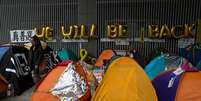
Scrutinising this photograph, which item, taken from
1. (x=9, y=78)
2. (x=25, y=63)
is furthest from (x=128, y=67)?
(x=25, y=63)

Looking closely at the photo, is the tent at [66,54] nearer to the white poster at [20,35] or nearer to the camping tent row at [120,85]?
the white poster at [20,35]

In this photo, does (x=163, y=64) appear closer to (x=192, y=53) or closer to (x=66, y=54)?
(x=192, y=53)

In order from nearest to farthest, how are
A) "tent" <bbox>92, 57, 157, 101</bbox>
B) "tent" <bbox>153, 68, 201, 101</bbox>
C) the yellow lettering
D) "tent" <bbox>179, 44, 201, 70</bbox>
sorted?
1. "tent" <bbox>92, 57, 157, 101</bbox>
2. "tent" <bbox>153, 68, 201, 101</bbox>
3. "tent" <bbox>179, 44, 201, 70</bbox>
4. the yellow lettering

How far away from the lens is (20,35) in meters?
7.74

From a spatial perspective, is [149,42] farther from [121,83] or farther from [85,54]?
[121,83]

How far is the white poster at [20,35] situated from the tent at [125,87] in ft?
17.0

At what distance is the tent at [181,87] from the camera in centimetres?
261

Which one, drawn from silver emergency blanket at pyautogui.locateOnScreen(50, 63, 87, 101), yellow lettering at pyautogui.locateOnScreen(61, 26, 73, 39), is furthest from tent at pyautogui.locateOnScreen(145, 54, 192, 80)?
yellow lettering at pyautogui.locateOnScreen(61, 26, 73, 39)

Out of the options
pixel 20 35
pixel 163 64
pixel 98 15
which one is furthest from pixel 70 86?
pixel 20 35

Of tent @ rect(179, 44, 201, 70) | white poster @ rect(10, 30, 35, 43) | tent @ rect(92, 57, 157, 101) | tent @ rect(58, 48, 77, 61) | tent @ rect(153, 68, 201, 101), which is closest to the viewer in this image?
tent @ rect(92, 57, 157, 101)

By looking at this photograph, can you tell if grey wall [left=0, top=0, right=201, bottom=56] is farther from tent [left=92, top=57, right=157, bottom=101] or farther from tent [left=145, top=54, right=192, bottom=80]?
tent [left=92, top=57, right=157, bottom=101]

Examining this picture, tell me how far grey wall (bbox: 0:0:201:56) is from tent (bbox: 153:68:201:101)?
3.99 metres

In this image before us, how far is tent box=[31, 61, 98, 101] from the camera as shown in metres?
2.70

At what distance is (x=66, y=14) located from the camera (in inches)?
290
